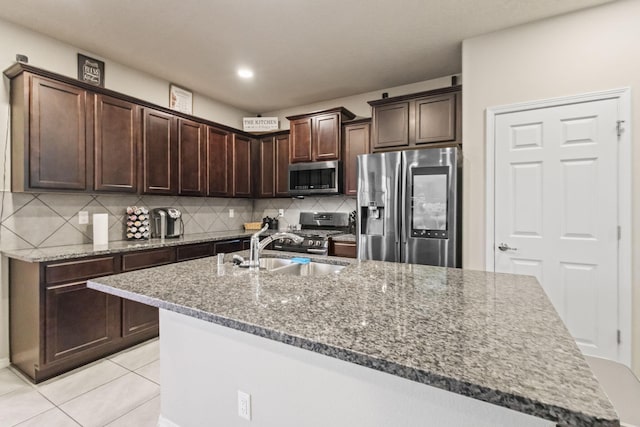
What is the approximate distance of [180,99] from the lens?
12.3 ft

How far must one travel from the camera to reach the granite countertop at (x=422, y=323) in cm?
62

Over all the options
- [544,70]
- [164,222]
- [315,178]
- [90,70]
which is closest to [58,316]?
[164,222]

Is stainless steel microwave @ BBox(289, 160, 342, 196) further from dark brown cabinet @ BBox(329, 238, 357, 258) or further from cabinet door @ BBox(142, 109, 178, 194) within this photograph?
cabinet door @ BBox(142, 109, 178, 194)

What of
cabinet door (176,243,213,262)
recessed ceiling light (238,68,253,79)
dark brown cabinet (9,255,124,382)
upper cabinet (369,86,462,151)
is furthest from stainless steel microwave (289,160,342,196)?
dark brown cabinet (9,255,124,382)

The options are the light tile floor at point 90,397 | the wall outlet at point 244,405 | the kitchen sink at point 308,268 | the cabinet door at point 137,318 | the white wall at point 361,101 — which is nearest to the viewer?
the wall outlet at point 244,405

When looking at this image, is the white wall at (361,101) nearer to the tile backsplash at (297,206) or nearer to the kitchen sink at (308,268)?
the tile backsplash at (297,206)

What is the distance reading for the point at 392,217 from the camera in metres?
2.97

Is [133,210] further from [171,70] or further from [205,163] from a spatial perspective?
[171,70]

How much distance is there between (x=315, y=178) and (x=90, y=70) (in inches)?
102

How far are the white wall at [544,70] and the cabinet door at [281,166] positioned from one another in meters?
2.37

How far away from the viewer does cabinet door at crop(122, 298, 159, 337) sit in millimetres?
2701

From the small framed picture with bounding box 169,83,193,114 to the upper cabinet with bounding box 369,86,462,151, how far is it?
7.59 ft

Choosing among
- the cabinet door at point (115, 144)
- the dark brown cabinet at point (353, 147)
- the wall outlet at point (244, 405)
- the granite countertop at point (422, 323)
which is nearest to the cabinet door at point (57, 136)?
the cabinet door at point (115, 144)

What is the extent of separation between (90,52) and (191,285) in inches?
117
